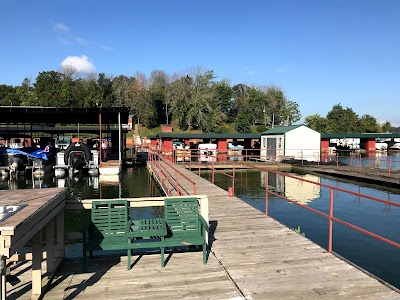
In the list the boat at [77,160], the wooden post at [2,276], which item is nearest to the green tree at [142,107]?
the boat at [77,160]

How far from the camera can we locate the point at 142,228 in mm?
5090

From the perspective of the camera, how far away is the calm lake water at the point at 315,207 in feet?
27.7

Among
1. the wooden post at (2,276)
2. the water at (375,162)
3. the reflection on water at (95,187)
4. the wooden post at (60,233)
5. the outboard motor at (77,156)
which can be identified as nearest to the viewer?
the wooden post at (2,276)

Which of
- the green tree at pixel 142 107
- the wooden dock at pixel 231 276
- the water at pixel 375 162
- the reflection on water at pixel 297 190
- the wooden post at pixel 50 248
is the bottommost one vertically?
the reflection on water at pixel 297 190

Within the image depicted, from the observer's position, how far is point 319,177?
2456 cm

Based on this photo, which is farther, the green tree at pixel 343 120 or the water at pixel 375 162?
the green tree at pixel 343 120

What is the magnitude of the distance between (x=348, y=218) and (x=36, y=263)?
11.2 meters

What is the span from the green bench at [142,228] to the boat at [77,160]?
20139 millimetres

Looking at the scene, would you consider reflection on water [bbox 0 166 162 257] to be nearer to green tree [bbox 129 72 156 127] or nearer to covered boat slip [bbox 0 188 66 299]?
covered boat slip [bbox 0 188 66 299]

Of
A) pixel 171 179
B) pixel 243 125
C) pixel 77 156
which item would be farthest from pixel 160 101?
pixel 171 179

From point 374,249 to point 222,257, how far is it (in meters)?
5.67

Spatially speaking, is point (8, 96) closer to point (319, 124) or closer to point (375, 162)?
point (319, 124)

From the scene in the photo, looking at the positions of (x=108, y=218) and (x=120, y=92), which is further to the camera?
(x=120, y=92)

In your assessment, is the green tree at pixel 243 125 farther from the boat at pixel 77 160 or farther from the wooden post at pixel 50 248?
the wooden post at pixel 50 248
